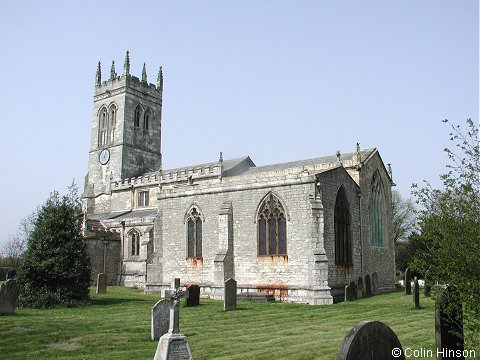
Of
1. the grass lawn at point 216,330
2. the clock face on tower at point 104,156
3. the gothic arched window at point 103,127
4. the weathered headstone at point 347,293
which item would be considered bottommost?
the grass lawn at point 216,330

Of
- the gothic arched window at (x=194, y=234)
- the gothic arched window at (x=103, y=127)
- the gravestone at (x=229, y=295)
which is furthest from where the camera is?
the gothic arched window at (x=103, y=127)

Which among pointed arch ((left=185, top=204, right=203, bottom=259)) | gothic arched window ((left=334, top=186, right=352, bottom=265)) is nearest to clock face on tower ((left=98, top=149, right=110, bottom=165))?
pointed arch ((left=185, top=204, right=203, bottom=259))

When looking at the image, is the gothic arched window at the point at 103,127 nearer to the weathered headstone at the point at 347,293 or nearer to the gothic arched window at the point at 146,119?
the gothic arched window at the point at 146,119

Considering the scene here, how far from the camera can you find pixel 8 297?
15.2 m

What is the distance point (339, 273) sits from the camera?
2098 centimetres

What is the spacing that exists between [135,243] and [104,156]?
14.9 m

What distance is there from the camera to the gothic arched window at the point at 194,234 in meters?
23.8

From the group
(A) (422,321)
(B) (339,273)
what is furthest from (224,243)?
(A) (422,321)

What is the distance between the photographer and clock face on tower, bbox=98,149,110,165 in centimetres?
4460

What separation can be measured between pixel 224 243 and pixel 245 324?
861 centimetres

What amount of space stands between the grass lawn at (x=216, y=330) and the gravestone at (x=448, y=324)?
2409mm

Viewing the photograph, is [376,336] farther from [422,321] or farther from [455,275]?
[422,321]

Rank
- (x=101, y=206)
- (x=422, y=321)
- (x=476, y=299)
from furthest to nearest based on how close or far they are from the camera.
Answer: (x=101, y=206) < (x=422, y=321) < (x=476, y=299)

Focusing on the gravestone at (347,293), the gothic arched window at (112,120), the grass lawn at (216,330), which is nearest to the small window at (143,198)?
the gothic arched window at (112,120)
